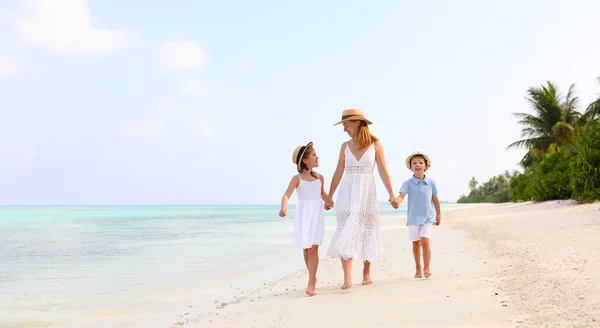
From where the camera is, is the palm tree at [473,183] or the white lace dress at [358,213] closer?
the white lace dress at [358,213]

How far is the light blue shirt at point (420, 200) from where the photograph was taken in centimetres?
624

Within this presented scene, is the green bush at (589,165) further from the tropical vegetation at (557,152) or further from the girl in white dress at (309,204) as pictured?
the girl in white dress at (309,204)

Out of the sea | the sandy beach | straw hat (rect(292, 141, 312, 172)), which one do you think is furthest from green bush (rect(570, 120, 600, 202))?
straw hat (rect(292, 141, 312, 172))

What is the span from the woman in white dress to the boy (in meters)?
0.67

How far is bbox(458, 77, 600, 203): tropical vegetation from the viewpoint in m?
18.3

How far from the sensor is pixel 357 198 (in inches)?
219

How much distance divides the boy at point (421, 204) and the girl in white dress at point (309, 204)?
1.11m

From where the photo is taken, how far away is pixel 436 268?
281 inches

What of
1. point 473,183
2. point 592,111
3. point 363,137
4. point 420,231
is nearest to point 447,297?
point 420,231

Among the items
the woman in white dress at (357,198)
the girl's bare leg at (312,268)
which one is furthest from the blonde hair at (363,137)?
the girl's bare leg at (312,268)

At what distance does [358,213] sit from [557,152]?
27201 millimetres

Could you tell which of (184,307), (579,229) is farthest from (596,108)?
(184,307)

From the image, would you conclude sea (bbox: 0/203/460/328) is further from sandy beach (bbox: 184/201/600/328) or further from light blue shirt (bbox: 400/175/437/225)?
light blue shirt (bbox: 400/175/437/225)

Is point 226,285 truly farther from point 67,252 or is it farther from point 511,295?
point 67,252
